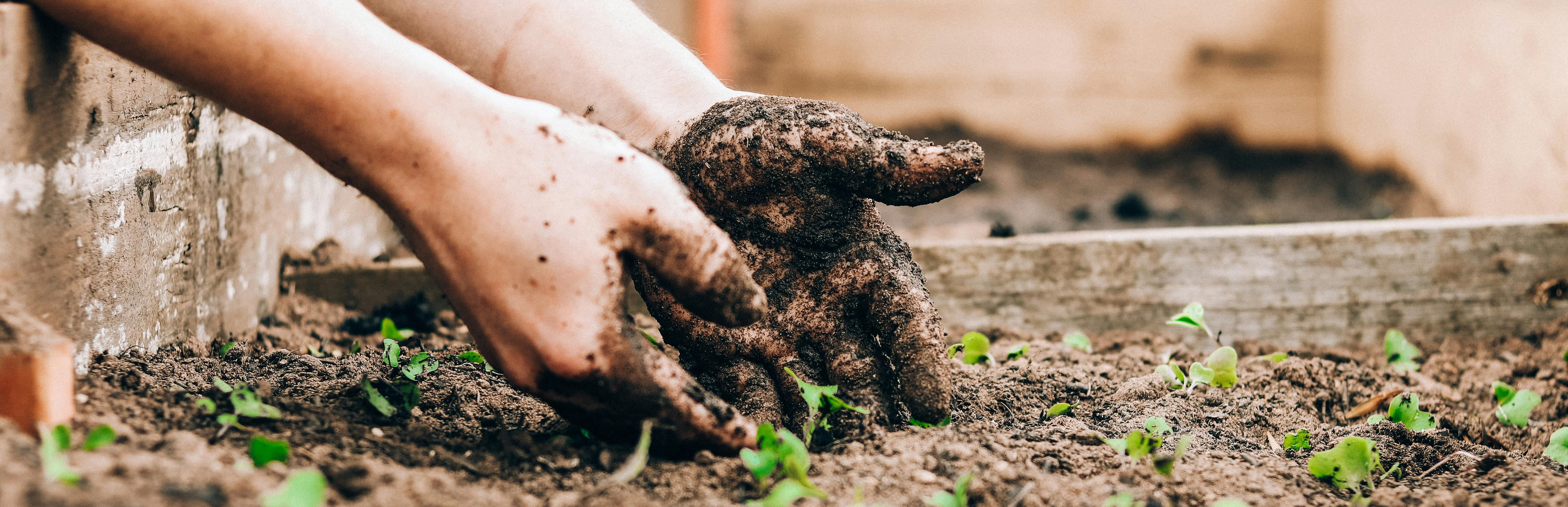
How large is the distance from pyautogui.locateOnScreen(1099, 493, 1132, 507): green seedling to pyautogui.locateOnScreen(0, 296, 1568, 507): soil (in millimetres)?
21

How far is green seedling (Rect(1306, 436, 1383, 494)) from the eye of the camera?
1.12m

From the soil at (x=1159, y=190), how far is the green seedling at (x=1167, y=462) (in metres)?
1.58

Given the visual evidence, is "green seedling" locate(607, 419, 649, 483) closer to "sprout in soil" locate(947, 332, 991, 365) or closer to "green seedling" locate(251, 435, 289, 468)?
"green seedling" locate(251, 435, 289, 468)

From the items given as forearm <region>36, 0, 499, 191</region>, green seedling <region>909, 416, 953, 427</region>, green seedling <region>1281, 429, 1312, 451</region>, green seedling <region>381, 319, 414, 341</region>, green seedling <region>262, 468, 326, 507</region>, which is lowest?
green seedling <region>1281, 429, 1312, 451</region>

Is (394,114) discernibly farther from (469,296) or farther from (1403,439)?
(1403,439)

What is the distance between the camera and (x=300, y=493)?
790mm

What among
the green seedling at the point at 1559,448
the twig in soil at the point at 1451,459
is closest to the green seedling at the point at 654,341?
the twig in soil at the point at 1451,459

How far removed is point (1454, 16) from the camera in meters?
3.00

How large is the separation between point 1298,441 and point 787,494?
0.75m

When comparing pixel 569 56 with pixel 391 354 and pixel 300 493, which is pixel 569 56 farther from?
pixel 300 493

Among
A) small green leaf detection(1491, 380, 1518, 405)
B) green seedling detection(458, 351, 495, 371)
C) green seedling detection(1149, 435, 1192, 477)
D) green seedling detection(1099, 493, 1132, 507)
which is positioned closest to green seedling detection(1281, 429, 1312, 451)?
green seedling detection(1149, 435, 1192, 477)

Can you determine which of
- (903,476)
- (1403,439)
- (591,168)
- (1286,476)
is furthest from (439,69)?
(1403,439)

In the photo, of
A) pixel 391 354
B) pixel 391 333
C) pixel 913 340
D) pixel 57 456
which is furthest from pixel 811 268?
pixel 57 456

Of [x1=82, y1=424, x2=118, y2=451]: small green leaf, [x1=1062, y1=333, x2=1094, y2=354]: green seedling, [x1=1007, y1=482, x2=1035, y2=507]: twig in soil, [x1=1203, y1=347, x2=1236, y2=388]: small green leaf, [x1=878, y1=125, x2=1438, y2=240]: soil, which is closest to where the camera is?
[x1=82, y1=424, x2=118, y2=451]: small green leaf
